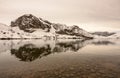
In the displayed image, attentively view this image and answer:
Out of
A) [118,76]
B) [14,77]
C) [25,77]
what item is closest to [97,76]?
[118,76]

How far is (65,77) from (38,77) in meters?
4.56

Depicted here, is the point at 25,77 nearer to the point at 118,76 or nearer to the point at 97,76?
the point at 97,76

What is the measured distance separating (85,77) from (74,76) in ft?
6.25

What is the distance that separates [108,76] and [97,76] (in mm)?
1941

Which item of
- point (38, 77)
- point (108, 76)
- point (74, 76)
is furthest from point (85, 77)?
point (38, 77)

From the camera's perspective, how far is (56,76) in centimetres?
2666

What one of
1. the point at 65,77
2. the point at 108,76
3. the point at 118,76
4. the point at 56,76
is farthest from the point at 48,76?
the point at 118,76

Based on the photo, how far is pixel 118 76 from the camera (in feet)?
88.2

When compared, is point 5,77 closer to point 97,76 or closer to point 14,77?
point 14,77

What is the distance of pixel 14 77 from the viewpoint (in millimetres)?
25781

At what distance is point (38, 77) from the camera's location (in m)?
26.1

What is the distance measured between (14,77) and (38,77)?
13.1ft

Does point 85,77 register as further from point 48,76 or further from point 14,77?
point 14,77

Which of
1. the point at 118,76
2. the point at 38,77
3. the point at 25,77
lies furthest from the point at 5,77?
the point at 118,76
